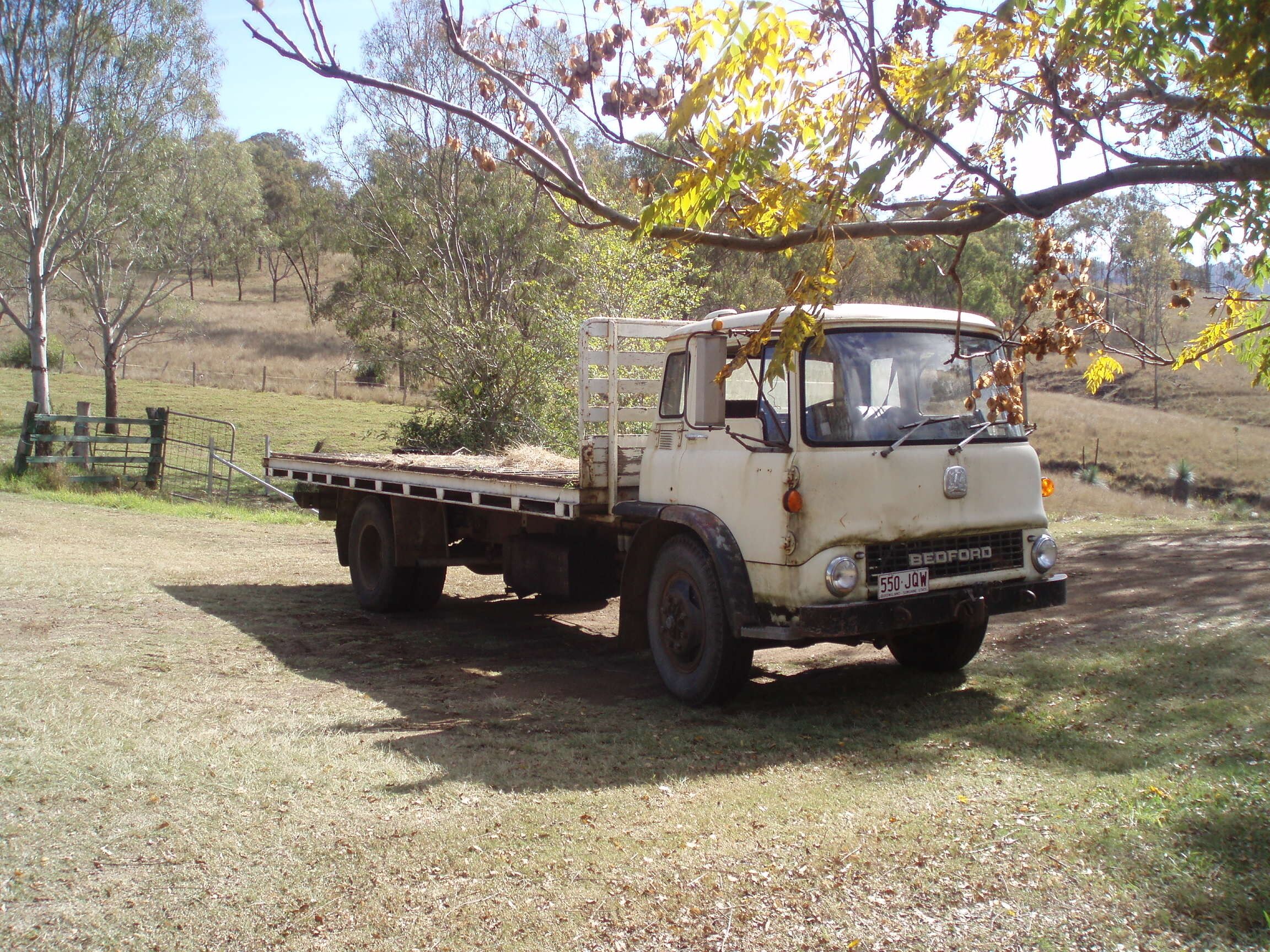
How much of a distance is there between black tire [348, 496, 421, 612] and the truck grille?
533 cm

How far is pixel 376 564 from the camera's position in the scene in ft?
34.0

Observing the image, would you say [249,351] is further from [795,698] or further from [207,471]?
[795,698]

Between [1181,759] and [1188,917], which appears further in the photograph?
[1181,759]

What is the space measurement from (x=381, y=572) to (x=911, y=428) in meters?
5.76

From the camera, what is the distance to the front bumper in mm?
5605

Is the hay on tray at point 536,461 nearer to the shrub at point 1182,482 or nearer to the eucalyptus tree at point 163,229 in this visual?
the eucalyptus tree at point 163,229

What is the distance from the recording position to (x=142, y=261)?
2822 centimetres

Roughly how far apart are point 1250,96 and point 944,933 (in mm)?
3526

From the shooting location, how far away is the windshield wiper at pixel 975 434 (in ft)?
19.8

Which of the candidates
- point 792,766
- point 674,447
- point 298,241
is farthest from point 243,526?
point 298,241

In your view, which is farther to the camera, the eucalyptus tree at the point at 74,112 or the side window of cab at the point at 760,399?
the eucalyptus tree at the point at 74,112

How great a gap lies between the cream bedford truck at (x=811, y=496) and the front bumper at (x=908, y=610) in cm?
1

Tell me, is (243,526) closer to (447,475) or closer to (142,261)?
(447,475)

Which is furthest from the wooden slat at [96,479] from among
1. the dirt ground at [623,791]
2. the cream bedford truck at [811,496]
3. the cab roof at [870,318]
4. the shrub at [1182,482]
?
the shrub at [1182,482]
